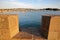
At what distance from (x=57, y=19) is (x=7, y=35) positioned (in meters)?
4.94

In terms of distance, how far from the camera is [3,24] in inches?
426

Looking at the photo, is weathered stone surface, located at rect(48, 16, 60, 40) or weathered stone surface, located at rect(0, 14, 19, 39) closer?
weathered stone surface, located at rect(0, 14, 19, 39)

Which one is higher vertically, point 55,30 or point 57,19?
point 57,19

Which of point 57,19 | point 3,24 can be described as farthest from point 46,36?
point 3,24

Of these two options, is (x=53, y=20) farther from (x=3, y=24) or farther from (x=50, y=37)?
(x=3, y=24)

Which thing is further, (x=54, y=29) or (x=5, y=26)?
(x=54, y=29)

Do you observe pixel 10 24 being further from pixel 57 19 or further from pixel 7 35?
pixel 57 19

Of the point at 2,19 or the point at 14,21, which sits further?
the point at 14,21

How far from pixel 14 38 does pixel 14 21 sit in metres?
1.92

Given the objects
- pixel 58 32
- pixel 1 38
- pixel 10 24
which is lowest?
pixel 1 38

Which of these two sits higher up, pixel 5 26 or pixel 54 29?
pixel 5 26

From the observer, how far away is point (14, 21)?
12.1 meters

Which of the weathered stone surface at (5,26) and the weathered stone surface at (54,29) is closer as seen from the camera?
the weathered stone surface at (5,26)

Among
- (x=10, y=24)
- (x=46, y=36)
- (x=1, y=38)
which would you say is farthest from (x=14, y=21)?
(x=46, y=36)
